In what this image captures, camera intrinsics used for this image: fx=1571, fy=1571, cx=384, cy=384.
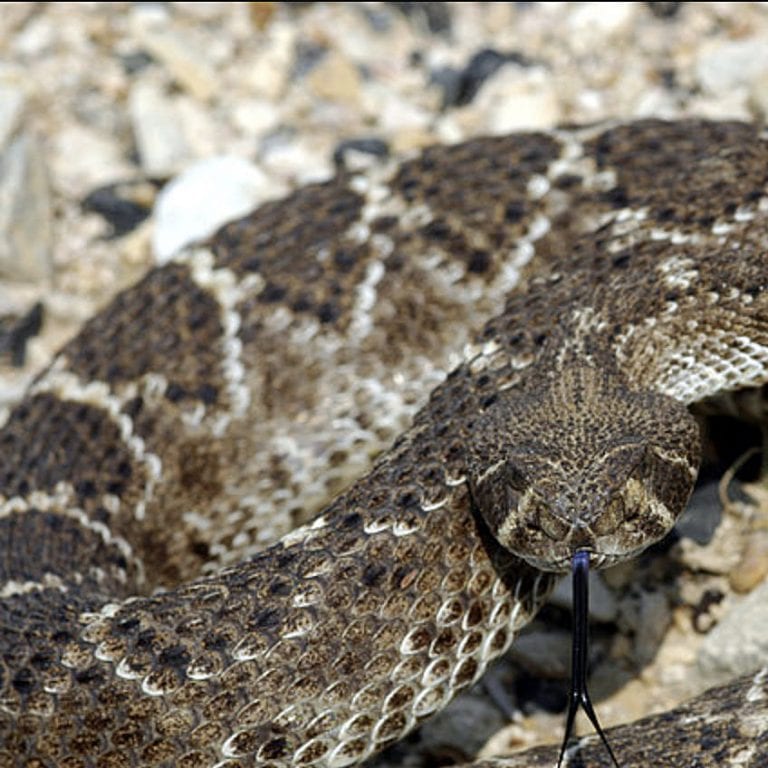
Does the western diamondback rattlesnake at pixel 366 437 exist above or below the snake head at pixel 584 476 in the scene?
below

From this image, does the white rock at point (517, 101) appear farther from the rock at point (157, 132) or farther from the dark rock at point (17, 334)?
the dark rock at point (17, 334)

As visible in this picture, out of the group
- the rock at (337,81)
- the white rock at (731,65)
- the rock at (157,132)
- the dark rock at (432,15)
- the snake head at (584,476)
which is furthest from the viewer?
the dark rock at (432,15)

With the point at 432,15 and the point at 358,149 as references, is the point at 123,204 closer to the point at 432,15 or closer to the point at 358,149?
the point at 358,149

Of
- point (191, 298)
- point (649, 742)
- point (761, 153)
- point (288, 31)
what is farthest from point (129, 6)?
point (649, 742)

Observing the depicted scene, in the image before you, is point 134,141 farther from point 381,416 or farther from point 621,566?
point 621,566

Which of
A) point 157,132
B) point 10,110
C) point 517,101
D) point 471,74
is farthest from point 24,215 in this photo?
point 517,101

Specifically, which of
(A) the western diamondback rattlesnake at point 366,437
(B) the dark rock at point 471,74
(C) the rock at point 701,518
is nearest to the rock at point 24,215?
(A) the western diamondback rattlesnake at point 366,437
